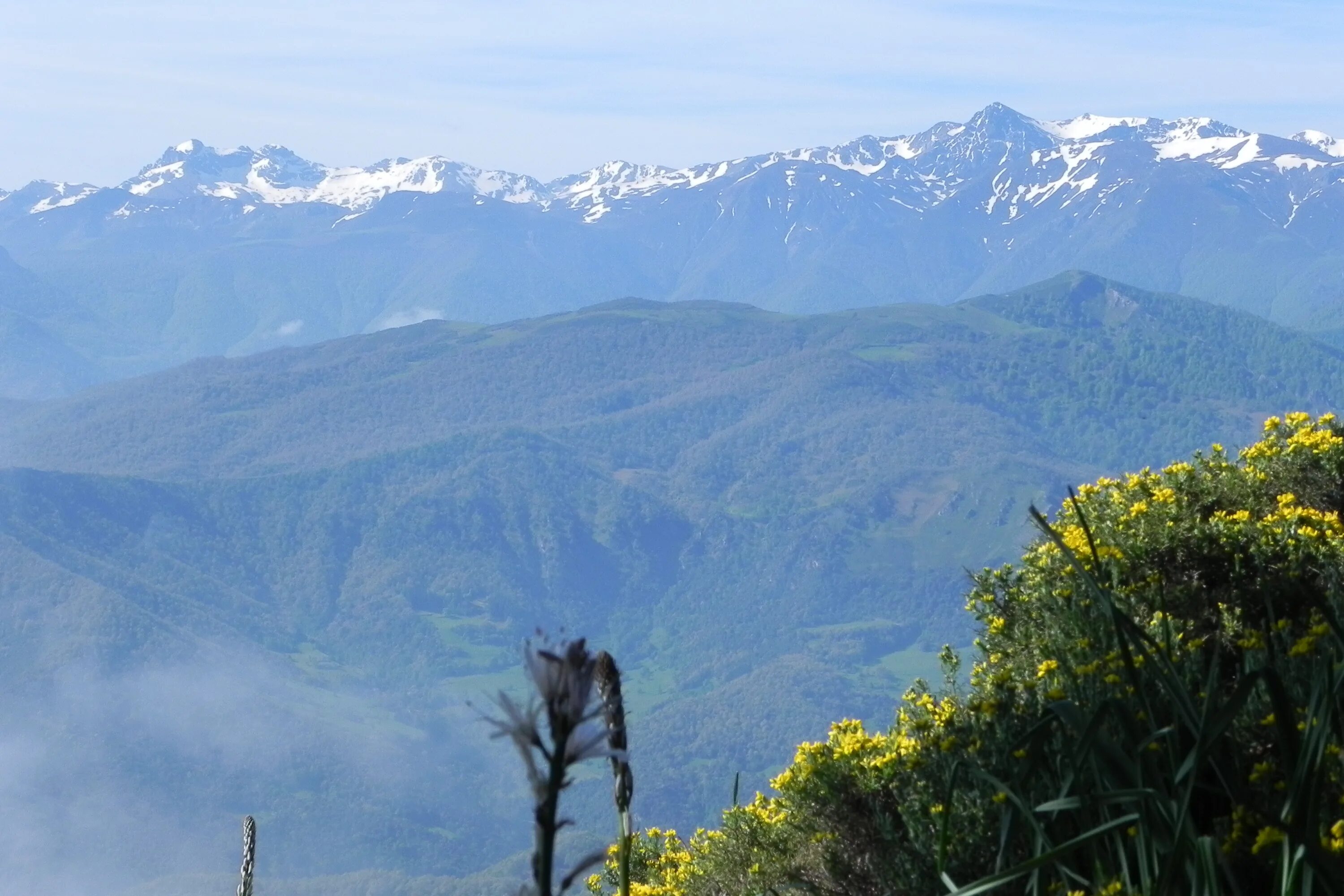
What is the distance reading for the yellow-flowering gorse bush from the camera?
9.35 ft

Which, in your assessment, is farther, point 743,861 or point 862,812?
point 743,861

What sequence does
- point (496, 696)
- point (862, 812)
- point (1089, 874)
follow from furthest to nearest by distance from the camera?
point (862, 812), point (1089, 874), point (496, 696)

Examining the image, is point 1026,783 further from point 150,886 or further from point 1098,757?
point 150,886

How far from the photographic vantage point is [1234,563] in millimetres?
5680

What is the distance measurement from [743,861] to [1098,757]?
3.32 m

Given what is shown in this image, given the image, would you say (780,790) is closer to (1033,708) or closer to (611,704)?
(1033,708)

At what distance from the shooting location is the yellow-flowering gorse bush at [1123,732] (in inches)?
112

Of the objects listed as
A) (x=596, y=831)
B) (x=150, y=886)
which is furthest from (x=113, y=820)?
(x=596, y=831)

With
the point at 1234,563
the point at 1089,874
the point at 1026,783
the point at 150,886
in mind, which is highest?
the point at 150,886

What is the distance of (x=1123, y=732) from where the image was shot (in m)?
3.46

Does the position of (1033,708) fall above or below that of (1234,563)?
below

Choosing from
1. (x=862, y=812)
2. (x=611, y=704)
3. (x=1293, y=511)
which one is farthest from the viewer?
(x=1293, y=511)

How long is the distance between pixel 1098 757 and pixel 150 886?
16717 cm

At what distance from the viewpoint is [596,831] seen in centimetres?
16438
